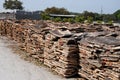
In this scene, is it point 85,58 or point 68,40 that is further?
point 68,40

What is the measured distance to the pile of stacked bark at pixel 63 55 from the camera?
1223 centimetres

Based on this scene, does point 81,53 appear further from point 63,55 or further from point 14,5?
point 14,5

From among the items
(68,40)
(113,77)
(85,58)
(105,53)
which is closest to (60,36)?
(68,40)

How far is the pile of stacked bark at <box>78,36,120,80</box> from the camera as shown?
984 cm

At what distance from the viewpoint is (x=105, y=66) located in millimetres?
10266

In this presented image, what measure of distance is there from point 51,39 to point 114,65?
15.8 ft

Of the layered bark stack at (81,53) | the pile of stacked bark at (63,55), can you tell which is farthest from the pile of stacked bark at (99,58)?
the pile of stacked bark at (63,55)

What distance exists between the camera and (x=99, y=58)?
1066 cm

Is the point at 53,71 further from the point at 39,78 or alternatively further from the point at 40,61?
the point at 40,61

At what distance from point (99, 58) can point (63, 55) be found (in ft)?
7.07

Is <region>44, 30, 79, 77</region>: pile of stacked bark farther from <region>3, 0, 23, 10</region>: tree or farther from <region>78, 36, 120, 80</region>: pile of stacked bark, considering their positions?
<region>3, 0, 23, 10</region>: tree

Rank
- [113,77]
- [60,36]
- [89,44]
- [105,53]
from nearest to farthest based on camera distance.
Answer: [113,77] < [105,53] < [89,44] < [60,36]

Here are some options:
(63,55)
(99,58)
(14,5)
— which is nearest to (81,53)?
(63,55)

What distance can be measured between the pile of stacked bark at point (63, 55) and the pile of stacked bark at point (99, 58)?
1.46 ft
